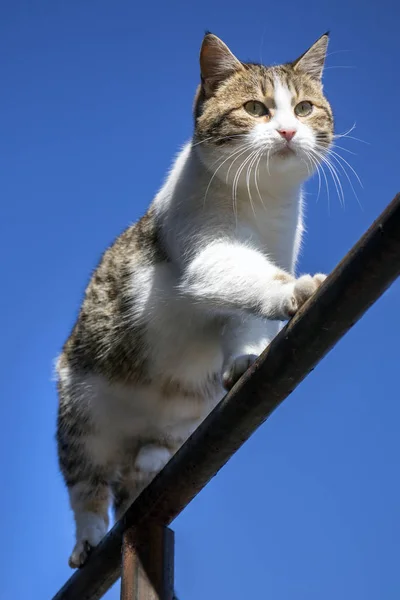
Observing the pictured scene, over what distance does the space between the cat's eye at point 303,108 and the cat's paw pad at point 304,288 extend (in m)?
1.18

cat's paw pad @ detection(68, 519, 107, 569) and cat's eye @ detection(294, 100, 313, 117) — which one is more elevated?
cat's eye @ detection(294, 100, 313, 117)

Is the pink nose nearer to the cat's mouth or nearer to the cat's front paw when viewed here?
the cat's mouth

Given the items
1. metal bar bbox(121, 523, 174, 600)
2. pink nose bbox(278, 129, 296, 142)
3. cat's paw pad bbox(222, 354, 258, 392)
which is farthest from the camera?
pink nose bbox(278, 129, 296, 142)

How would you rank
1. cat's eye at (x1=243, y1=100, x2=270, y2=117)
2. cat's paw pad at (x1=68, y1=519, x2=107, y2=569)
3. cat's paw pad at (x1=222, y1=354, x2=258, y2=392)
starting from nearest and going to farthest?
cat's paw pad at (x1=222, y1=354, x2=258, y2=392), cat's paw pad at (x1=68, y1=519, x2=107, y2=569), cat's eye at (x1=243, y1=100, x2=270, y2=117)

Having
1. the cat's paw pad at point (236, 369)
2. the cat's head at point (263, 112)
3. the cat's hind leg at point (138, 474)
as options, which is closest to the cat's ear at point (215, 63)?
the cat's head at point (263, 112)

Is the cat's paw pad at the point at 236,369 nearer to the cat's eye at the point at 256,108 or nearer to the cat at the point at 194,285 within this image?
the cat at the point at 194,285

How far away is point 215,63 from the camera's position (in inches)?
141

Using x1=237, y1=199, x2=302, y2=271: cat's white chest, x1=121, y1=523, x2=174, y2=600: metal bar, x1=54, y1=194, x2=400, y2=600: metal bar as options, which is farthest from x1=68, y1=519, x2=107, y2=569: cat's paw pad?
x1=237, y1=199, x2=302, y2=271: cat's white chest

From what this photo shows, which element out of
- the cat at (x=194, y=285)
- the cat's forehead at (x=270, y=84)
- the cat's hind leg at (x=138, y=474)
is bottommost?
the cat's hind leg at (x=138, y=474)

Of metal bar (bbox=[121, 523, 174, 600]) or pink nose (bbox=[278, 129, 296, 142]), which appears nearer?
metal bar (bbox=[121, 523, 174, 600])

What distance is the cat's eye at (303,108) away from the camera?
336 cm

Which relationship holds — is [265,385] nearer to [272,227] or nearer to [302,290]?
[302,290]

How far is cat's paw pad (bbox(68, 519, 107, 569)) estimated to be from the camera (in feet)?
10.6

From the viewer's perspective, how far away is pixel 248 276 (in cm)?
280
